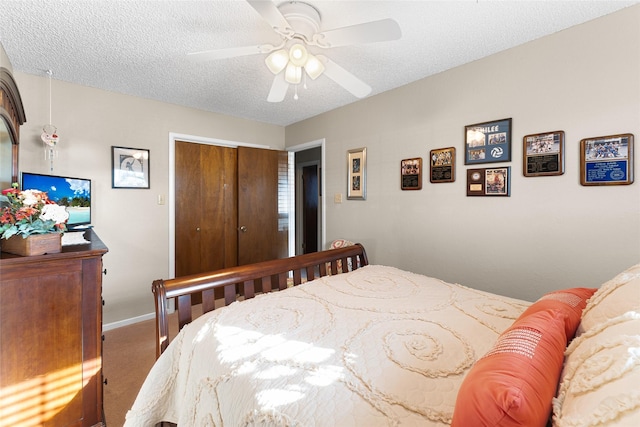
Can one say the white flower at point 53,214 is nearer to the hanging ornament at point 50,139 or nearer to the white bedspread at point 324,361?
the white bedspread at point 324,361

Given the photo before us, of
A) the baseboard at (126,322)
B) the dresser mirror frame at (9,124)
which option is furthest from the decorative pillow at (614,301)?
the baseboard at (126,322)

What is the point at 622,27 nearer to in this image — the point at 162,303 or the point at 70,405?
the point at 162,303

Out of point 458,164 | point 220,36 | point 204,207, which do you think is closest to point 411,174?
point 458,164

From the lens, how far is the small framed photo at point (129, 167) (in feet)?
9.46

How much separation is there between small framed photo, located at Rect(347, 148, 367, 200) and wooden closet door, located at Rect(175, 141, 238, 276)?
1.58 metres

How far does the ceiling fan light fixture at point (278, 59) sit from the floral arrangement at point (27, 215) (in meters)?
1.36

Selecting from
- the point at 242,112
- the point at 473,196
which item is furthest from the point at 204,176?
the point at 473,196

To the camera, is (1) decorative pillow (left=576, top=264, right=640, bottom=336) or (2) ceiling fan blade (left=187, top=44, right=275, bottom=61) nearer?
(1) decorative pillow (left=576, top=264, right=640, bottom=336)

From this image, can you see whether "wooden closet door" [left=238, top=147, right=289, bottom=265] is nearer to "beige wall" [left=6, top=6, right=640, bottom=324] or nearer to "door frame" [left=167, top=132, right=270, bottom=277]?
"beige wall" [left=6, top=6, right=640, bottom=324]

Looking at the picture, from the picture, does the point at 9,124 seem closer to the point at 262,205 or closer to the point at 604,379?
the point at 262,205

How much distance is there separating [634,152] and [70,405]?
3390 mm

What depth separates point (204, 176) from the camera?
355cm

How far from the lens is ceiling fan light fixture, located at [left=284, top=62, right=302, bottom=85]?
1.73m

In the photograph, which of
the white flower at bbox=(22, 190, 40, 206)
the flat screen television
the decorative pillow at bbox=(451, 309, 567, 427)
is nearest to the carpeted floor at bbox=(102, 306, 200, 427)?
the flat screen television
